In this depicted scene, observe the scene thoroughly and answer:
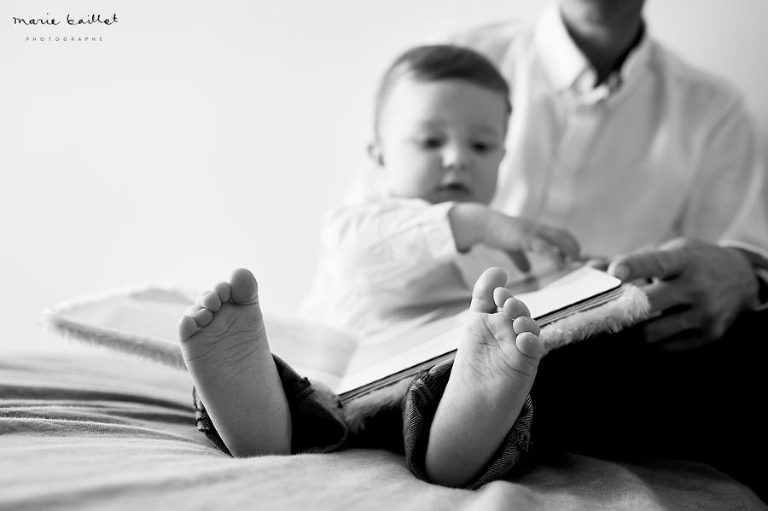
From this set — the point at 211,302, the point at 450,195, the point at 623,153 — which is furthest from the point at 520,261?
the point at 211,302

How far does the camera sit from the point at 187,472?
47 cm

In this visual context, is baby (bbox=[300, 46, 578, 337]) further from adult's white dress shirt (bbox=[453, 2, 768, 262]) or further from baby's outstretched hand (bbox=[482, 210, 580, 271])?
adult's white dress shirt (bbox=[453, 2, 768, 262])

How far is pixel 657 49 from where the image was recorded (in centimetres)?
128

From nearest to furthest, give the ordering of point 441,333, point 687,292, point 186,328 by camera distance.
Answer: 1. point 186,328
2. point 441,333
3. point 687,292

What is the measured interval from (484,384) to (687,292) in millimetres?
387

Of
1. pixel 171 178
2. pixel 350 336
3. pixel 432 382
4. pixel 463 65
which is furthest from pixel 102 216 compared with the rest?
pixel 432 382

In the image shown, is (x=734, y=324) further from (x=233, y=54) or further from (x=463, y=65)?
(x=233, y=54)

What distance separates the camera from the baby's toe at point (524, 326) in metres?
0.55

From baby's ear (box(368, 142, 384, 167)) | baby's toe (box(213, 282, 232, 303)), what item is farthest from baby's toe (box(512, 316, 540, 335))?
baby's ear (box(368, 142, 384, 167))

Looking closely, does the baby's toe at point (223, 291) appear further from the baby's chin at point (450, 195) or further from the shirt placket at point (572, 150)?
the shirt placket at point (572, 150)

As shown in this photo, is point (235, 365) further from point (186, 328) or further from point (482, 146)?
point (482, 146)

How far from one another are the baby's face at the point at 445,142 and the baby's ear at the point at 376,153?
75mm

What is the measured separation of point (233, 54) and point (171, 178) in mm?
246

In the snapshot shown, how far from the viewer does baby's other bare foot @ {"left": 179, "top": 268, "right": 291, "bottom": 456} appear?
58 cm
